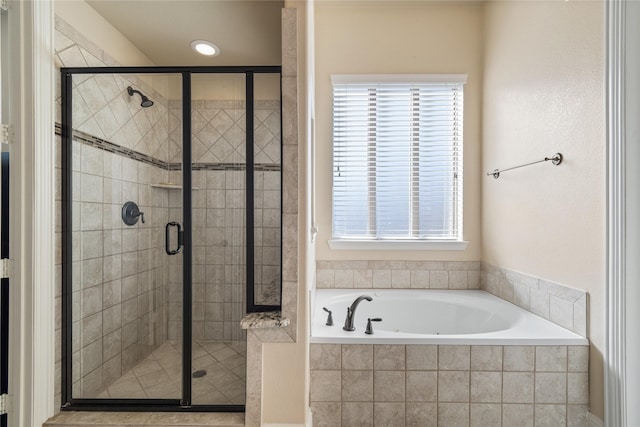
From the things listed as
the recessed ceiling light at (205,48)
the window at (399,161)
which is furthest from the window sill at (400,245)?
the recessed ceiling light at (205,48)

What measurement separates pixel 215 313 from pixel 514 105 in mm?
2343

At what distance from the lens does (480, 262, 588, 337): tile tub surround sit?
1622mm

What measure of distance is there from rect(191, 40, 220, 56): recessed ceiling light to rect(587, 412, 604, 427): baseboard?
10.3ft

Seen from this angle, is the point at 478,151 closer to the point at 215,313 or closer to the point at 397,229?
the point at 397,229

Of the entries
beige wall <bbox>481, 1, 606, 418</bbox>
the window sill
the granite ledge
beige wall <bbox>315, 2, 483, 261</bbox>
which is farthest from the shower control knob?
beige wall <bbox>481, 1, 606, 418</bbox>

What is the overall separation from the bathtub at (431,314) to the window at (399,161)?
460mm

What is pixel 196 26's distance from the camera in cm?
206

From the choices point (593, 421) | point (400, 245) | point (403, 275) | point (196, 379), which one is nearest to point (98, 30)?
point (196, 379)

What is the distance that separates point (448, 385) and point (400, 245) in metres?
1.17

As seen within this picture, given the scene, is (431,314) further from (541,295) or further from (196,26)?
(196,26)

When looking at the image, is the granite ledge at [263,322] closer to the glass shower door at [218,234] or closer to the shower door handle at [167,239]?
the glass shower door at [218,234]

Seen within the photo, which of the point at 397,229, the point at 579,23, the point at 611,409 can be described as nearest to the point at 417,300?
the point at 397,229

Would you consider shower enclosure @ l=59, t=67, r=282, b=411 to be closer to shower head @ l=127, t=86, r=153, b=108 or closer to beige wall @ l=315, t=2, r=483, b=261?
shower head @ l=127, t=86, r=153, b=108

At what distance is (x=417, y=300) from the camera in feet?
7.88
